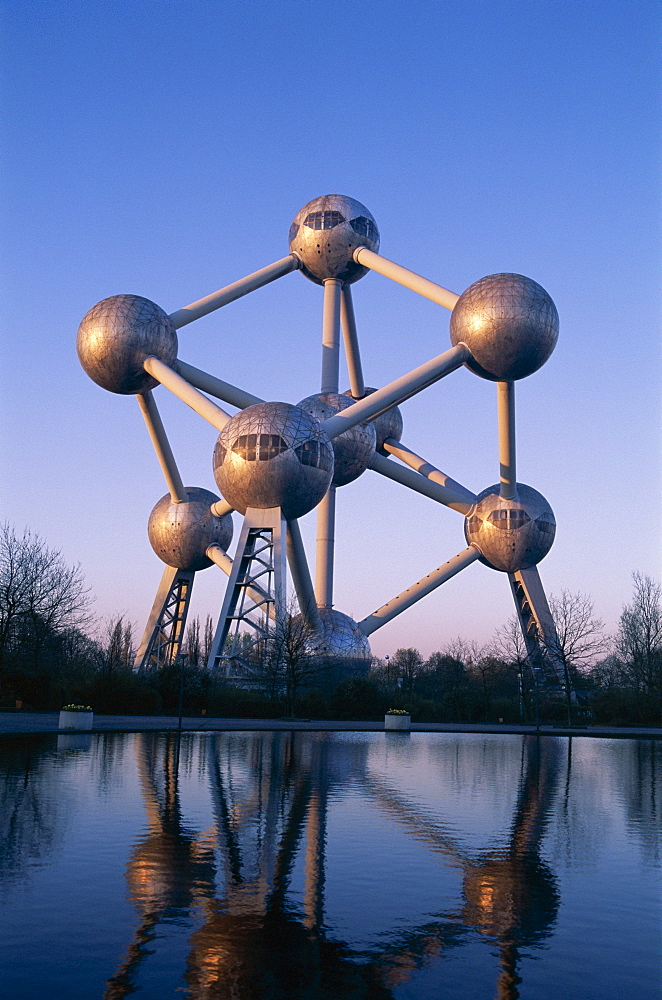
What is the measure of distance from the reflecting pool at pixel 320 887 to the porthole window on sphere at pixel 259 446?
23.3 metres

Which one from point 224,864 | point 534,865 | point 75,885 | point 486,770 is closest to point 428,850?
point 534,865

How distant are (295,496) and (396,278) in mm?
15810

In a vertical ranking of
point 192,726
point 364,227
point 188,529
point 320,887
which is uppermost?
point 364,227

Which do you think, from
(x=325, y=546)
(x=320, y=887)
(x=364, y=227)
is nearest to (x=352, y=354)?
(x=364, y=227)

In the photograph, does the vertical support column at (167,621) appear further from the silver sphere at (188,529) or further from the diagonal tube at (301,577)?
the diagonal tube at (301,577)

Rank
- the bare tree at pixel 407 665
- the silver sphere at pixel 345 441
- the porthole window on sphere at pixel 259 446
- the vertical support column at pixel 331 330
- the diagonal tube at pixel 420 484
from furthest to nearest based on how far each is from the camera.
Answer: the bare tree at pixel 407 665 < the diagonal tube at pixel 420 484 < the vertical support column at pixel 331 330 < the silver sphere at pixel 345 441 < the porthole window on sphere at pixel 259 446

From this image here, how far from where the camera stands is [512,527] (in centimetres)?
5419

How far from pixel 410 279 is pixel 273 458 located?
15735 millimetres

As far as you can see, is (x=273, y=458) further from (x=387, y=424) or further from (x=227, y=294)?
(x=387, y=424)

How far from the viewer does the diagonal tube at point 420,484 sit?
55000 mm

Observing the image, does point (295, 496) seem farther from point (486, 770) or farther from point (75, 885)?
point (75, 885)

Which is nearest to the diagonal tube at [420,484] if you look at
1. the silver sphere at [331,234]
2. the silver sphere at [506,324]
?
the silver sphere at [506,324]

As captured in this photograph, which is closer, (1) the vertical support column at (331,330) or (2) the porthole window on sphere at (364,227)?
(2) the porthole window on sphere at (364,227)

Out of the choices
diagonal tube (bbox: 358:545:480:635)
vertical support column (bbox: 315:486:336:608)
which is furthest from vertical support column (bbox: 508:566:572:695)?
vertical support column (bbox: 315:486:336:608)
